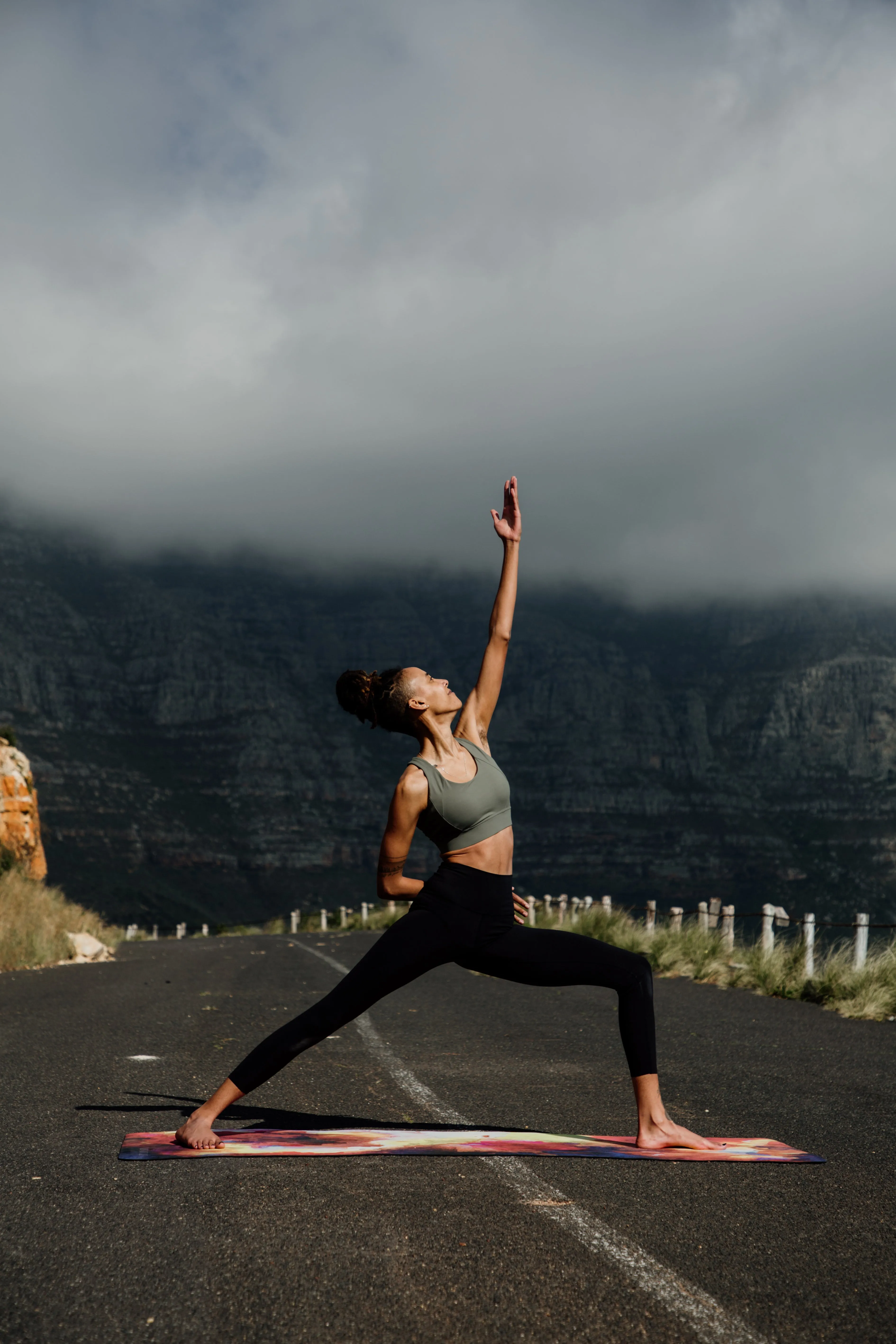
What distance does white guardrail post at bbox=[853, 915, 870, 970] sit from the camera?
1147 cm

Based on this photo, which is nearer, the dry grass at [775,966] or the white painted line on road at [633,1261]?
the white painted line on road at [633,1261]

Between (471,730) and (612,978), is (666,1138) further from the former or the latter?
(471,730)

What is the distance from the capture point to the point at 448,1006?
10836mm

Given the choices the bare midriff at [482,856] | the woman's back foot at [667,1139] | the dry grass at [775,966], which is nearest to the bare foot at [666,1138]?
the woman's back foot at [667,1139]

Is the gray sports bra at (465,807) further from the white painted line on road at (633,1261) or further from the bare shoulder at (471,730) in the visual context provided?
the white painted line on road at (633,1261)

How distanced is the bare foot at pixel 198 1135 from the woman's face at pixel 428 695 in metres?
1.94

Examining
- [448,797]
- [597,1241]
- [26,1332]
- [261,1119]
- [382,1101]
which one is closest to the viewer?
[26,1332]

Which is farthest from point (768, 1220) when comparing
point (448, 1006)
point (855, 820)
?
point (855, 820)

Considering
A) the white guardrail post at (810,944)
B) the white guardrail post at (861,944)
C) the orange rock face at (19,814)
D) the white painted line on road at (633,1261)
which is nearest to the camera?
the white painted line on road at (633,1261)

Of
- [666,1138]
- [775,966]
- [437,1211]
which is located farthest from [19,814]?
[437,1211]

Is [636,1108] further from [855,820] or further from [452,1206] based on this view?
[855,820]

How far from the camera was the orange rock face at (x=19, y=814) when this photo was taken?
25.4m

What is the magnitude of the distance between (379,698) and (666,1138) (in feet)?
7.22

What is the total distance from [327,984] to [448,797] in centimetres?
955
